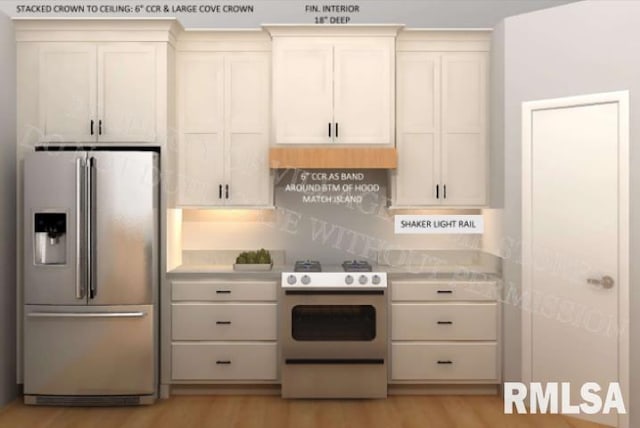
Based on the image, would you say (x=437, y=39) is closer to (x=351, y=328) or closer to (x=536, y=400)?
(x=351, y=328)

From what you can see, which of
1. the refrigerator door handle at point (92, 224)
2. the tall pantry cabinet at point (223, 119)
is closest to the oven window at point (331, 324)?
the tall pantry cabinet at point (223, 119)

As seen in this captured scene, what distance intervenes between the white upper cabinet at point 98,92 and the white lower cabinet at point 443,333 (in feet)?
7.15

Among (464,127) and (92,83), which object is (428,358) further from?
(92,83)

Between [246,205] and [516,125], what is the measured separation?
2.01 m

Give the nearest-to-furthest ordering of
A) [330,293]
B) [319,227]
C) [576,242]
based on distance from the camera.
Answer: [576,242]
[330,293]
[319,227]

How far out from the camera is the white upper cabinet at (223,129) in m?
4.56

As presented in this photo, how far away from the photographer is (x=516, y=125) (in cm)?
417

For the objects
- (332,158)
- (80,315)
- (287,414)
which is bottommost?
(287,414)

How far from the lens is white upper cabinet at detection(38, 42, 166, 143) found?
4.33 m

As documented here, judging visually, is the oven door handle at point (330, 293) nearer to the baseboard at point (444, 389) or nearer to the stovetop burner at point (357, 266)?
the stovetop burner at point (357, 266)

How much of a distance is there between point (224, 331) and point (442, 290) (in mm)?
1569

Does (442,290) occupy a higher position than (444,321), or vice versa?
(442,290)

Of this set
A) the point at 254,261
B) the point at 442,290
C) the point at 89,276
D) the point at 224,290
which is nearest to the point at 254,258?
the point at 254,261

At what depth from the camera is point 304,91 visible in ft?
14.8
